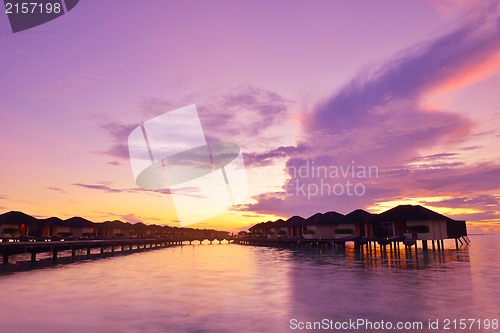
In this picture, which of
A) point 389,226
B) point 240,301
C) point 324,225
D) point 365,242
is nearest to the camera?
point 240,301

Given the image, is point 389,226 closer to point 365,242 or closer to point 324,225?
point 365,242

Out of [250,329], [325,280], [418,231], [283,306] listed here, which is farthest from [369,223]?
[250,329]

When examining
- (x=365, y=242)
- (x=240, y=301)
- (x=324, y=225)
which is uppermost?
(x=324, y=225)

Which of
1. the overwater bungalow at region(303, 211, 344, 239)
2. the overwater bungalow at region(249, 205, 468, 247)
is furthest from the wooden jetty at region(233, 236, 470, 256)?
the overwater bungalow at region(303, 211, 344, 239)

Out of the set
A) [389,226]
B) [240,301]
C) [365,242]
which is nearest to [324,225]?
[365,242]

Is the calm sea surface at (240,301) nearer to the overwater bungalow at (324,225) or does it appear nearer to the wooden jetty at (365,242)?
the wooden jetty at (365,242)

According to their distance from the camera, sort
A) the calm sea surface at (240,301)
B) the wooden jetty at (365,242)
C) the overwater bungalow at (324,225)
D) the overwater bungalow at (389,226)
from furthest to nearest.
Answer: the overwater bungalow at (324,225), the overwater bungalow at (389,226), the wooden jetty at (365,242), the calm sea surface at (240,301)

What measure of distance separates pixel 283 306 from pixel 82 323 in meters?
8.11

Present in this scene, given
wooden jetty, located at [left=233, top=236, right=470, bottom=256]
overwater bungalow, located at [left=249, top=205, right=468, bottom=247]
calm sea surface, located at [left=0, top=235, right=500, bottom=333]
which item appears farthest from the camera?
overwater bungalow, located at [left=249, top=205, right=468, bottom=247]

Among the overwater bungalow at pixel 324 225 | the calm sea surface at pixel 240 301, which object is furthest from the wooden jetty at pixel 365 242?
the calm sea surface at pixel 240 301

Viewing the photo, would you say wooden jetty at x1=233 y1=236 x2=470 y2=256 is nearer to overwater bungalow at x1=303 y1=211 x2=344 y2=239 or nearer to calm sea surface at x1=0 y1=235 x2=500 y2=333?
overwater bungalow at x1=303 y1=211 x2=344 y2=239

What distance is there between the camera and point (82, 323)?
1304cm

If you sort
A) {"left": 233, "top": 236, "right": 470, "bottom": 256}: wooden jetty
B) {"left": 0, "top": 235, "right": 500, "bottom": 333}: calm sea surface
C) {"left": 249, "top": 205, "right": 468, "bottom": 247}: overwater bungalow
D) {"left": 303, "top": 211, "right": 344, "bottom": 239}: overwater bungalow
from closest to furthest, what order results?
{"left": 0, "top": 235, "right": 500, "bottom": 333}: calm sea surface
{"left": 233, "top": 236, "right": 470, "bottom": 256}: wooden jetty
{"left": 249, "top": 205, "right": 468, "bottom": 247}: overwater bungalow
{"left": 303, "top": 211, "right": 344, "bottom": 239}: overwater bungalow

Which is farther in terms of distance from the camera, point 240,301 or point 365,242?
point 365,242
